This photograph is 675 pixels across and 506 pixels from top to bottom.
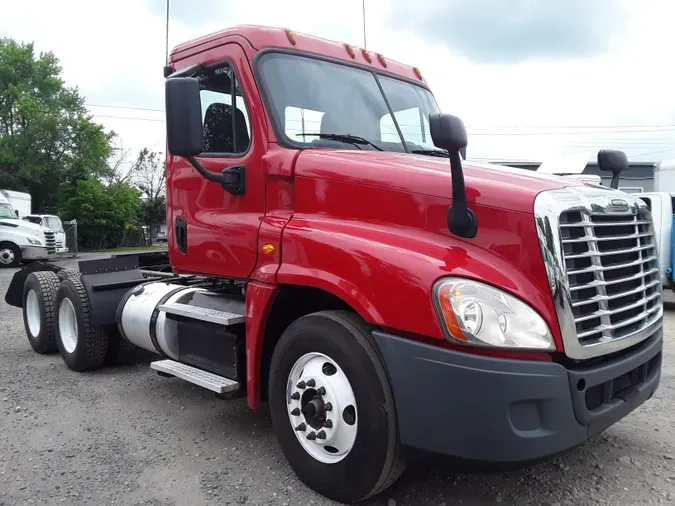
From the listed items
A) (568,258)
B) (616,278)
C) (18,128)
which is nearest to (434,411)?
(568,258)

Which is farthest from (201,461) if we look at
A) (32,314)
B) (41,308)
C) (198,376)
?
(32,314)

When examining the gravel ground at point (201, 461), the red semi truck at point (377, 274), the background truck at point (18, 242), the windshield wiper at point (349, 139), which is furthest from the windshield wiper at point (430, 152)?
the background truck at point (18, 242)

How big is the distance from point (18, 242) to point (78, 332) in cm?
1760

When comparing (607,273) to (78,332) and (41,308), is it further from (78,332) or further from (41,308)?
(41,308)

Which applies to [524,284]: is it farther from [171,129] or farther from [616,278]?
[171,129]

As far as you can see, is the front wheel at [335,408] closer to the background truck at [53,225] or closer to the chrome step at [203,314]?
the chrome step at [203,314]

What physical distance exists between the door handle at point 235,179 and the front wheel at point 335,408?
1.05 meters

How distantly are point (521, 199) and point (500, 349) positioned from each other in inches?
28.5

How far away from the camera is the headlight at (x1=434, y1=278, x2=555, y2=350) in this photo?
2633 mm

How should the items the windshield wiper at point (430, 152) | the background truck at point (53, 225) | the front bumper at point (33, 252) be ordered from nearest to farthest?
the windshield wiper at point (430, 152)
the front bumper at point (33, 252)
the background truck at point (53, 225)

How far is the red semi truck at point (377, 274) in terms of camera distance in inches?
105

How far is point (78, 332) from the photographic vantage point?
19.2 ft

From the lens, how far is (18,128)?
40.1 m

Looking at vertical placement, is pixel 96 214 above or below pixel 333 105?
below
